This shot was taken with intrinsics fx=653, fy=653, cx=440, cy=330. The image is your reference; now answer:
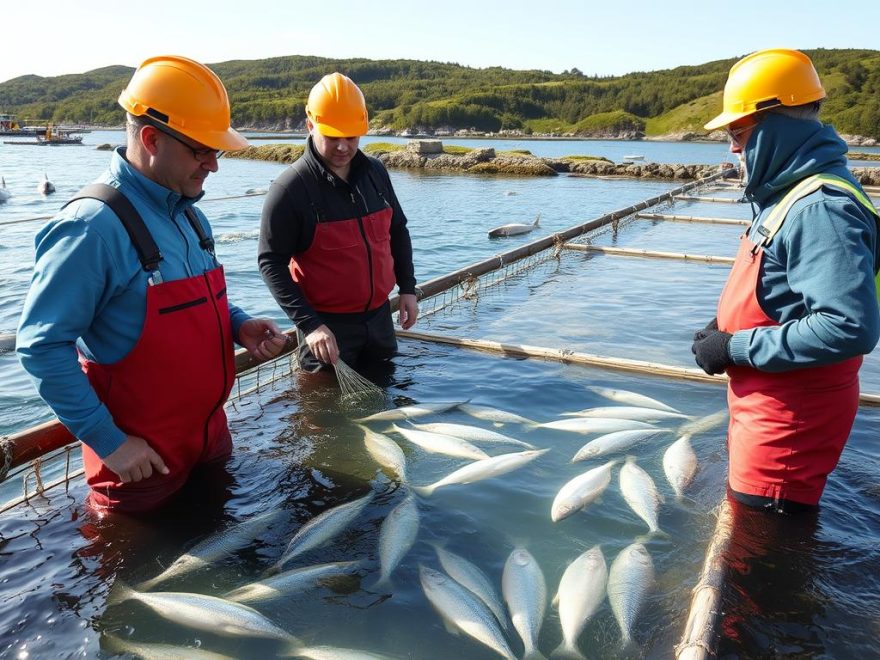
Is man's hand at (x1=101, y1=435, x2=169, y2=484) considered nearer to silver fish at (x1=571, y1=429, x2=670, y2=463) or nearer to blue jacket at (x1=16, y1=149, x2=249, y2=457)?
blue jacket at (x1=16, y1=149, x2=249, y2=457)

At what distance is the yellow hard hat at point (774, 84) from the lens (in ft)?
9.59

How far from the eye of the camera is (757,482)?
3281 mm

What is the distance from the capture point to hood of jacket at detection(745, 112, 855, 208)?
2.89 metres

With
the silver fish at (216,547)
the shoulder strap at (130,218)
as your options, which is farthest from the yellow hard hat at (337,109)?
the silver fish at (216,547)

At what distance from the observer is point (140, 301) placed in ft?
9.49

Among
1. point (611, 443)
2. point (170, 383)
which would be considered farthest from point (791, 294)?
point (170, 383)

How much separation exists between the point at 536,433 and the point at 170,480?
2.71 m

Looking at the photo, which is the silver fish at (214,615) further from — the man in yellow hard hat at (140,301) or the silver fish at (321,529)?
the man in yellow hard hat at (140,301)

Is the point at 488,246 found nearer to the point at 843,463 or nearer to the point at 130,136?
the point at 843,463

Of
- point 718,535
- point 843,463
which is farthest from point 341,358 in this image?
point 843,463

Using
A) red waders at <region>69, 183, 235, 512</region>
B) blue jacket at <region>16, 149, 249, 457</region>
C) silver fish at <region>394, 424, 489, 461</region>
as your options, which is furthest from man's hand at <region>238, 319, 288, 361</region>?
silver fish at <region>394, 424, 489, 461</region>

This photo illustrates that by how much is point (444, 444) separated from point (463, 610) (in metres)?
1.76

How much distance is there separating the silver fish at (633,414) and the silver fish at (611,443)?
26 cm

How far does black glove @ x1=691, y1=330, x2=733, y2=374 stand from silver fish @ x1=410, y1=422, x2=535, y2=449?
1850 mm
